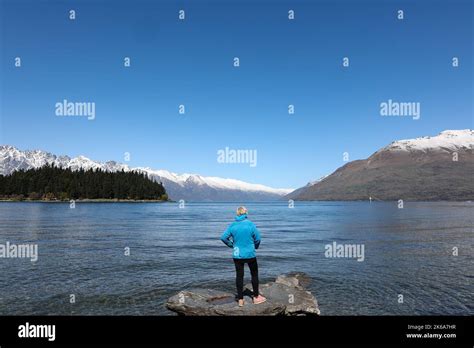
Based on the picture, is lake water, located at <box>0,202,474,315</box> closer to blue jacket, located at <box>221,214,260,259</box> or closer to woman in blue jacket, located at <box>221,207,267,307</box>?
woman in blue jacket, located at <box>221,207,267,307</box>

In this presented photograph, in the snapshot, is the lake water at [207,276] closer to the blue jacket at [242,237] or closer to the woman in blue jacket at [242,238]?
Answer: the woman in blue jacket at [242,238]

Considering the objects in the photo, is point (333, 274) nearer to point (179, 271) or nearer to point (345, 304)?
point (345, 304)

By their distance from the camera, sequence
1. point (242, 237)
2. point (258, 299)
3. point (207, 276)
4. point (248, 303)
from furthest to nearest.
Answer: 1. point (207, 276)
2. point (258, 299)
3. point (248, 303)
4. point (242, 237)

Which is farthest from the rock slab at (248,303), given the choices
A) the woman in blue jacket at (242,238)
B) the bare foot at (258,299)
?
the woman in blue jacket at (242,238)

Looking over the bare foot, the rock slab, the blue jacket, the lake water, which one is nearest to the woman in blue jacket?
the blue jacket

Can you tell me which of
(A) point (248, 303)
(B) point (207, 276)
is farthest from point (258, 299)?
(B) point (207, 276)

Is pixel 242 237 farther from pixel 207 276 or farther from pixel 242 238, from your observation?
pixel 207 276

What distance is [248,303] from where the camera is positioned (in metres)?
15.2

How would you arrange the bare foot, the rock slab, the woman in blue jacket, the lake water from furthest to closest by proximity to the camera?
the lake water → the bare foot → the rock slab → the woman in blue jacket

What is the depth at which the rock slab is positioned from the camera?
14578mm

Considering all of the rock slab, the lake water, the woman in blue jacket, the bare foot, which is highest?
the woman in blue jacket
